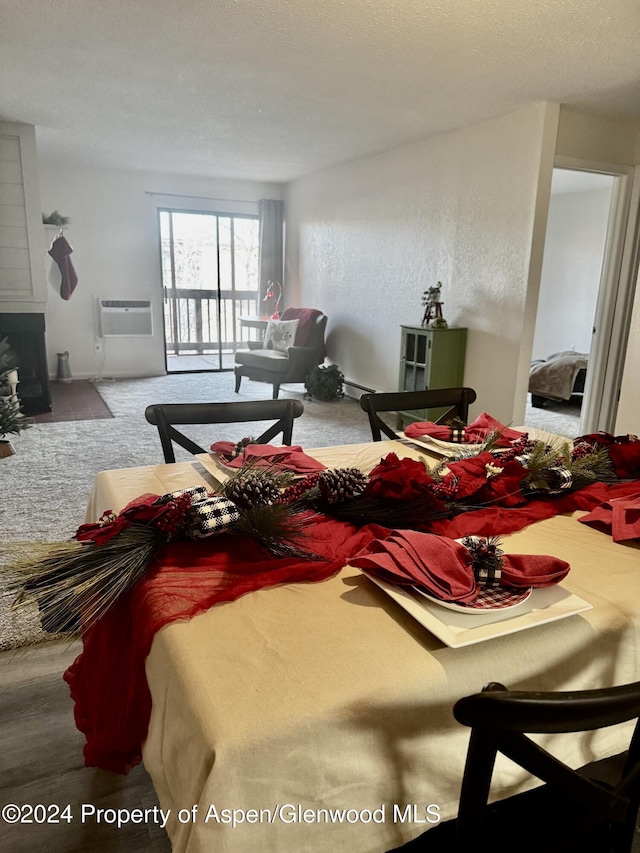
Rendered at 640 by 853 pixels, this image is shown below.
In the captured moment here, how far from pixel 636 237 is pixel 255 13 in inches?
121

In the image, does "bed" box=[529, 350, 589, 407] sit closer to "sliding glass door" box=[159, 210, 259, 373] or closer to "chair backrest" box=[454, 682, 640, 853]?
"sliding glass door" box=[159, 210, 259, 373]

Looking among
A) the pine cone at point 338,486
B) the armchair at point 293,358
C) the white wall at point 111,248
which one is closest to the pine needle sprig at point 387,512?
the pine cone at point 338,486

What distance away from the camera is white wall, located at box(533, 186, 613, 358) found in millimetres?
7207

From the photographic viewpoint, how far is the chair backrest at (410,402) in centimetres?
212

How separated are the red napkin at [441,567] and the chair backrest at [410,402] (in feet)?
3.60

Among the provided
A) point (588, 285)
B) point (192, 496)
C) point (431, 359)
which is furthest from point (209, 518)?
point (588, 285)

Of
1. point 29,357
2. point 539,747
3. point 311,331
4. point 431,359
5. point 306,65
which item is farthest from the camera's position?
point 311,331

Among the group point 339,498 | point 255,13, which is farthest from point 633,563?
point 255,13

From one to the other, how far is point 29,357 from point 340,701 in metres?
5.40

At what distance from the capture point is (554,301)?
787cm

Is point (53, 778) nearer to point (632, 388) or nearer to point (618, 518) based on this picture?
point (618, 518)

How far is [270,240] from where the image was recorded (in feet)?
25.0

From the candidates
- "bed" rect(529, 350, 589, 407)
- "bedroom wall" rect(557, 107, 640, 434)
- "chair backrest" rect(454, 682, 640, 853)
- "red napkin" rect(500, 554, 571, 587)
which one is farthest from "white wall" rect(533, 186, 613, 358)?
"chair backrest" rect(454, 682, 640, 853)

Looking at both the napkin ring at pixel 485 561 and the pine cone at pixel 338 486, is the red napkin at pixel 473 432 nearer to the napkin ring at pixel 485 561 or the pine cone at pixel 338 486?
the pine cone at pixel 338 486
